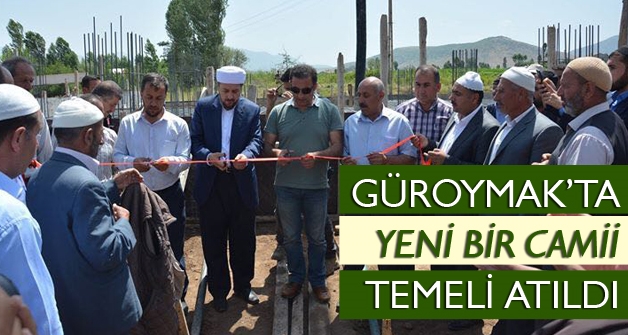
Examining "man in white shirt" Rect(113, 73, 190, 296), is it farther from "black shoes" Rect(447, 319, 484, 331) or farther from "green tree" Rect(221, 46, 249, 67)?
"green tree" Rect(221, 46, 249, 67)

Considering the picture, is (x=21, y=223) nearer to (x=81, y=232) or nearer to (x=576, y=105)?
(x=81, y=232)

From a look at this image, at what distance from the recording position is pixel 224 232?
221 inches

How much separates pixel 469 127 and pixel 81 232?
3.32 metres

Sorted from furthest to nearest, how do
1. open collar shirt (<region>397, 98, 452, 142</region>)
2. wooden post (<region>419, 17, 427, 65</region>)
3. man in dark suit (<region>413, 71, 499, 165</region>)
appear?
wooden post (<region>419, 17, 427, 65</region>) < open collar shirt (<region>397, 98, 452, 142</region>) < man in dark suit (<region>413, 71, 499, 165</region>)

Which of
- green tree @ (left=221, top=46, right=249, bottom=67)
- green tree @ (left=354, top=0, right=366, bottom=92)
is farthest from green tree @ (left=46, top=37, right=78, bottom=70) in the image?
green tree @ (left=354, top=0, right=366, bottom=92)

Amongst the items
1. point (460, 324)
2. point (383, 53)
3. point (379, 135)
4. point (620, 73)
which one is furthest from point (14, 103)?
point (383, 53)

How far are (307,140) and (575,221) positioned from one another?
2.87 m

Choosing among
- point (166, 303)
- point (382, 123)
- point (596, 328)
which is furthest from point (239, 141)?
point (596, 328)

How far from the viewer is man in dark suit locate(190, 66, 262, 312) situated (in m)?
5.39

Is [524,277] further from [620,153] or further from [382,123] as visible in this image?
[382,123]

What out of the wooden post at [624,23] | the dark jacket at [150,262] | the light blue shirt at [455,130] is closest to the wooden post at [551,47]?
the wooden post at [624,23]

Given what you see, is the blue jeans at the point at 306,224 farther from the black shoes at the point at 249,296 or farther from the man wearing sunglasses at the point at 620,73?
the man wearing sunglasses at the point at 620,73

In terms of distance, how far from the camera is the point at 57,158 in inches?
114

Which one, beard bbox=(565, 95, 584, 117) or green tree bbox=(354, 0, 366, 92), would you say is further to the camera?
green tree bbox=(354, 0, 366, 92)
